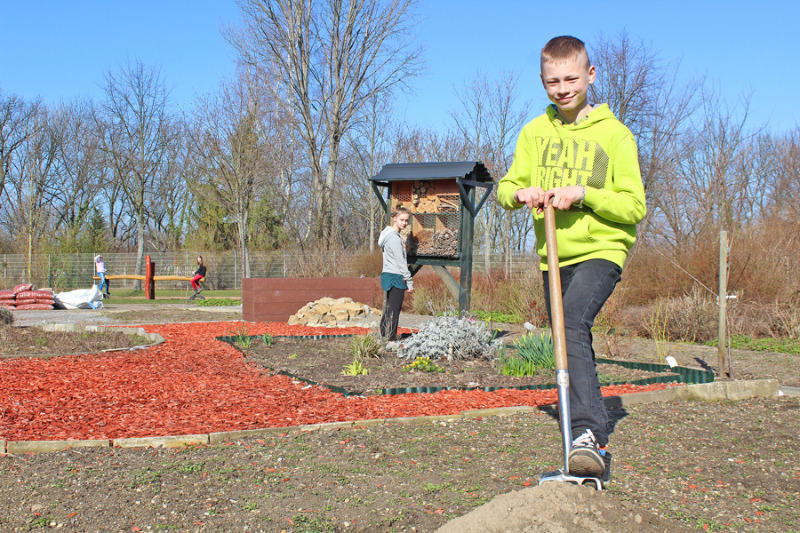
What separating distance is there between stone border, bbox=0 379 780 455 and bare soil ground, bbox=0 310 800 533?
0.08m

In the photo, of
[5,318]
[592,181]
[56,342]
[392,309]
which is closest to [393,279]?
[392,309]

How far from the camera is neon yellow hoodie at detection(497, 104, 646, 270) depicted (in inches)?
121

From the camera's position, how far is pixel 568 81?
3.13 meters

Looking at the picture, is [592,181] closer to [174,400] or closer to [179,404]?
[179,404]

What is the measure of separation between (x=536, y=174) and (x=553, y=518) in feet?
5.69

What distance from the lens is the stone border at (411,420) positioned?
369cm

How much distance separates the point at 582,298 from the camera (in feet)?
10.0

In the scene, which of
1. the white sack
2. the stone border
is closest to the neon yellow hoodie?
the stone border

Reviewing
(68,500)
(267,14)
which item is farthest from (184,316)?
(267,14)

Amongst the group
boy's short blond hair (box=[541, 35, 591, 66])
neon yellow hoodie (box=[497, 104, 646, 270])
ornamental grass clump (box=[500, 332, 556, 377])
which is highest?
boy's short blond hair (box=[541, 35, 591, 66])

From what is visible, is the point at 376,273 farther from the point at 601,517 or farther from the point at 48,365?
the point at 601,517

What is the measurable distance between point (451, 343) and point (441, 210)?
3.33 m

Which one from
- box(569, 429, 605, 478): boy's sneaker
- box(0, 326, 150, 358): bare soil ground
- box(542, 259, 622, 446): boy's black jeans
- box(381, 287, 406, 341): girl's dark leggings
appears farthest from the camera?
box(381, 287, 406, 341): girl's dark leggings

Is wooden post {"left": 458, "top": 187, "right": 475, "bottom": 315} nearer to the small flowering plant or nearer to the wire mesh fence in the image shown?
the small flowering plant
